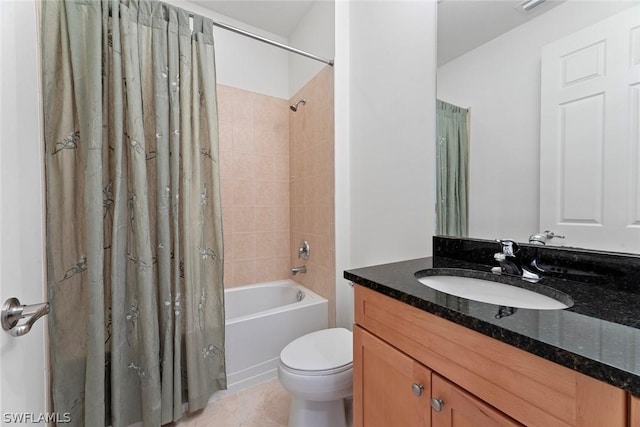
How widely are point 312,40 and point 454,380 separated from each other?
229cm

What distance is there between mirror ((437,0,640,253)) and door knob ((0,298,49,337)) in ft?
4.50

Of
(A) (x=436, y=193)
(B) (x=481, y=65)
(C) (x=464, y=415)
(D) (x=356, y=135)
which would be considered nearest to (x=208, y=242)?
(D) (x=356, y=135)

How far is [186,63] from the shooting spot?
142 centimetres

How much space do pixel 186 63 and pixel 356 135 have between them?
1040mm

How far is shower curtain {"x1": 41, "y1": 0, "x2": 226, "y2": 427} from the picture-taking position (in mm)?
1156

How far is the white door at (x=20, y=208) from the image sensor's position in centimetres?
53

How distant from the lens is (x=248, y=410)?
147cm

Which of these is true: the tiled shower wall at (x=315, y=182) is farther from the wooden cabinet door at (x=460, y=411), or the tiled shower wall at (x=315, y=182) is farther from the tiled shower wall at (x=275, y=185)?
the wooden cabinet door at (x=460, y=411)

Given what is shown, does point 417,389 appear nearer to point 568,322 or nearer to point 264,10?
point 568,322

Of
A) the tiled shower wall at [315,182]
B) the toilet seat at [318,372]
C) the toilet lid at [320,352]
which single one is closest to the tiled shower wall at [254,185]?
the tiled shower wall at [315,182]

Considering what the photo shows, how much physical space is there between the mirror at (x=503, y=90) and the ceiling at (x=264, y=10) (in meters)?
1.31

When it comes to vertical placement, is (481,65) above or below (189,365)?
above

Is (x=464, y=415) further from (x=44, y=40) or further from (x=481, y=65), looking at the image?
(x=44, y=40)

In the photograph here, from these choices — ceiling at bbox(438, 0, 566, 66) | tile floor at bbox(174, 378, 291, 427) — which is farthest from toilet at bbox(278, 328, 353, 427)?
ceiling at bbox(438, 0, 566, 66)
